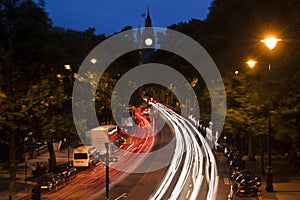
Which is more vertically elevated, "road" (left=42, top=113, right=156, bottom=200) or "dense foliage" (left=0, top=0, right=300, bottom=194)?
"dense foliage" (left=0, top=0, right=300, bottom=194)

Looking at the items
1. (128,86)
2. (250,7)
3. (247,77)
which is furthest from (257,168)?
(128,86)

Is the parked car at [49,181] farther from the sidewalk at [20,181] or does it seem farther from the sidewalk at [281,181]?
the sidewalk at [281,181]

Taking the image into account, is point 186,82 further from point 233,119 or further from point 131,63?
point 233,119

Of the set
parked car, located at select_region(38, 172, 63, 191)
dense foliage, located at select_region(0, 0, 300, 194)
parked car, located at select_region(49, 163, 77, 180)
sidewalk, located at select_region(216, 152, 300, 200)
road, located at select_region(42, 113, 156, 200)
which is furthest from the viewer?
parked car, located at select_region(49, 163, 77, 180)

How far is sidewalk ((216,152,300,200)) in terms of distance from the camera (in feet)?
86.1

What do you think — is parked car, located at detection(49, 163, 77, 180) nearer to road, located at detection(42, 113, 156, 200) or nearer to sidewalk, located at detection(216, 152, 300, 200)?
road, located at detection(42, 113, 156, 200)

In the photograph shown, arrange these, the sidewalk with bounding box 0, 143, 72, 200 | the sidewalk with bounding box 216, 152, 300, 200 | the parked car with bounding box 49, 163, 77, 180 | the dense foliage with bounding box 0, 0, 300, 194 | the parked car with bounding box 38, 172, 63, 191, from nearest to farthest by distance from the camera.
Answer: the dense foliage with bounding box 0, 0, 300, 194 → the sidewalk with bounding box 216, 152, 300, 200 → the sidewalk with bounding box 0, 143, 72, 200 → the parked car with bounding box 38, 172, 63, 191 → the parked car with bounding box 49, 163, 77, 180

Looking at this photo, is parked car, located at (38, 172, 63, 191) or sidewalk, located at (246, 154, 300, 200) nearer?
sidewalk, located at (246, 154, 300, 200)

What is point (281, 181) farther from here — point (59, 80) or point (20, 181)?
point (20, 181)

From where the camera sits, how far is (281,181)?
3117 cm

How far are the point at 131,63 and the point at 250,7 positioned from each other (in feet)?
197

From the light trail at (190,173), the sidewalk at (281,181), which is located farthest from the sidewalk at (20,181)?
the sidewalk at (281,181)

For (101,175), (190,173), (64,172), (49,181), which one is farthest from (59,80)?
(190,173)

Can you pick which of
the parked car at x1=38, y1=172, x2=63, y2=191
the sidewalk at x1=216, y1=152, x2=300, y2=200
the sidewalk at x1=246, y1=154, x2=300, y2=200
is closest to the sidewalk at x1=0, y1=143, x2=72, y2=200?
the parked car at x1=38, y1=172, x2=63, y2=191
